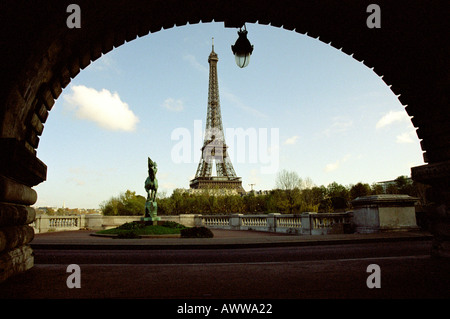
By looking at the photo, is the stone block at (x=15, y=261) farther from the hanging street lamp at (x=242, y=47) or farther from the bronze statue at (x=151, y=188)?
the bronze statue at (x=151, y=188)

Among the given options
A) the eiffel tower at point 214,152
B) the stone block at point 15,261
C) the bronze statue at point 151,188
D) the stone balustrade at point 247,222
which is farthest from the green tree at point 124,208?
the stone block at point 15,261

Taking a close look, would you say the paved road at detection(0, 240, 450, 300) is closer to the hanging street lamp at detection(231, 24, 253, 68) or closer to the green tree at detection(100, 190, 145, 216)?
the hanging street lamp at detection(231, 24, 253, 68)

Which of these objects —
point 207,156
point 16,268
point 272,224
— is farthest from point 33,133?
point 207,156

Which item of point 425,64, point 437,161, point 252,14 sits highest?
point 252,14

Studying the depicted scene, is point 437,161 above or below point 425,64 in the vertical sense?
below

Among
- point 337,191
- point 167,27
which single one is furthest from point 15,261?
point 337,191

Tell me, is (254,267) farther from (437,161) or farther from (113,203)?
(113,203)

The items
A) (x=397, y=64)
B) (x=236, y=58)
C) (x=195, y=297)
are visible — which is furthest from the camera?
(x=236, y=58)

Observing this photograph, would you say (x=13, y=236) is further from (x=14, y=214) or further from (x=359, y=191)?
(x=359, y=191)
